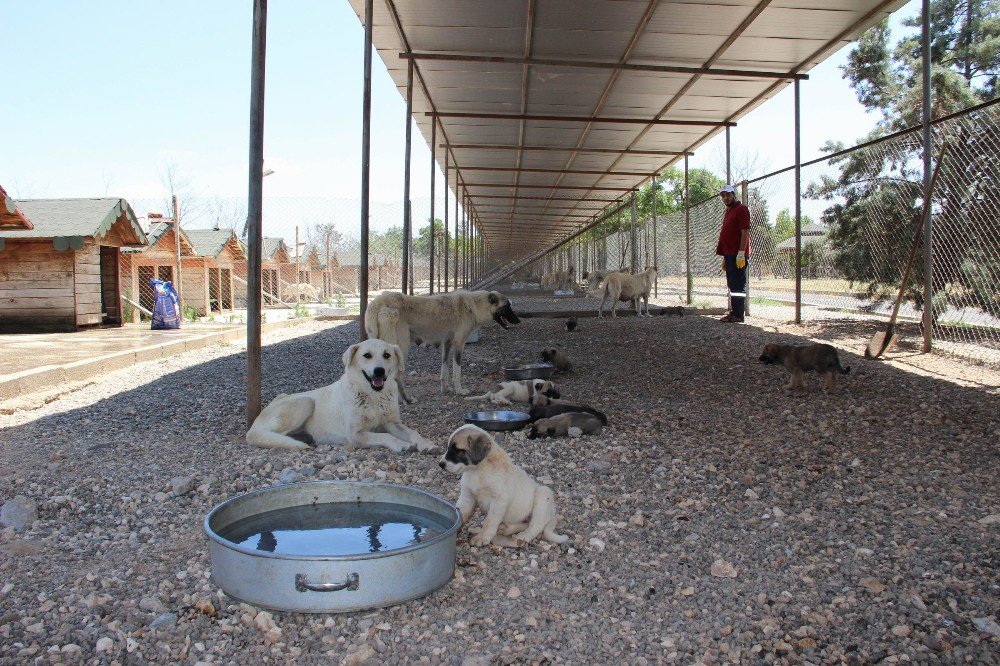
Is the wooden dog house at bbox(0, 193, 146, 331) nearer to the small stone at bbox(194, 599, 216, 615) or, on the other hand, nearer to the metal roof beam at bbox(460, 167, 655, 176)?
the metal roof beam at bbox(460, 167, 655, 176)

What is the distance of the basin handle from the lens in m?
2.57

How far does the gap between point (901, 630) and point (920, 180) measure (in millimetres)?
11023

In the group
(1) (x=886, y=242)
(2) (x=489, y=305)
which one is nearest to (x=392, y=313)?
(2) (x=489, y=305)

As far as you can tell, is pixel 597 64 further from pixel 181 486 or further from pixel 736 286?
pixel 181 486

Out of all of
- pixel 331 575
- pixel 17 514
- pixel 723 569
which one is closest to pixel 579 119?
pixel 723 569

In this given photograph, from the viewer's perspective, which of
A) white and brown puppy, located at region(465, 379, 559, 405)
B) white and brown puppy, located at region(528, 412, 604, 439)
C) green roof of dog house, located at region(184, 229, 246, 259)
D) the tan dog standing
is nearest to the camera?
white and brown puppy, located at region(528, 412, 604, 439)

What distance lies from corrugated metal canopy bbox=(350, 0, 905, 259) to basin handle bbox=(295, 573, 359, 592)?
7.96m

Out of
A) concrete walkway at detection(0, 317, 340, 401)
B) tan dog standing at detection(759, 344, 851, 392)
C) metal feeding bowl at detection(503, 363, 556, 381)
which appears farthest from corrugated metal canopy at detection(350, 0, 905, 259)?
concrete walkway at detection(0, 317, 340, 401)

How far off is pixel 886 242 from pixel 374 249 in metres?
21.0

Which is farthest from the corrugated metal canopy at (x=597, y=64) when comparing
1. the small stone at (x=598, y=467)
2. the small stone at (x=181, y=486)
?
the small stone at (x=181, y=486)

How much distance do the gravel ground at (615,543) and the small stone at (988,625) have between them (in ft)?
0.04

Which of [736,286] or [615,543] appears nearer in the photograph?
[615,543]

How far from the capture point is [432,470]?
173 inches

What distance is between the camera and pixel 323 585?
2.57 m
